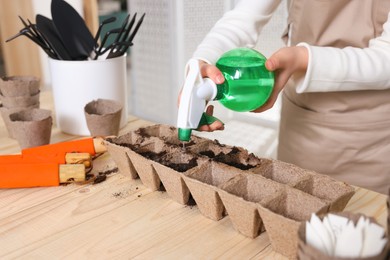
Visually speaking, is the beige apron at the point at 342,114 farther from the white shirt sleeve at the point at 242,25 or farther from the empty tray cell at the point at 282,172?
the empty tray cell at the point at 282,172

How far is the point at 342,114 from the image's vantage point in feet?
2.89

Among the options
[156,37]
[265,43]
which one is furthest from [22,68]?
[265,43]

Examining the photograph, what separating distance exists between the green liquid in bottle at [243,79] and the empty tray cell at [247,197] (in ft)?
0.39

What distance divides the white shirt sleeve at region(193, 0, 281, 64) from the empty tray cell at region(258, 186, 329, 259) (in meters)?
0.41

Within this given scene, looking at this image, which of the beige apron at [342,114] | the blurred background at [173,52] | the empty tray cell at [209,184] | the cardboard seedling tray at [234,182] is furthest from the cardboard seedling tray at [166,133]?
the blurred background at [173,52]

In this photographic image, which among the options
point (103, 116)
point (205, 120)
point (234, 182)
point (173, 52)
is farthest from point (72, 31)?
point (173, 52)

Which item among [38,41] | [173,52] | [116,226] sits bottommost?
[116,226]

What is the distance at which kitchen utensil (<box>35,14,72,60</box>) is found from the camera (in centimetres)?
90

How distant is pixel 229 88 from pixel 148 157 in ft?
0.62

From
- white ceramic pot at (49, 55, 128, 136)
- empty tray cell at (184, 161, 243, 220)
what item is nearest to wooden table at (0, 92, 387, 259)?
empty tray cell at (184, 161, 243, 220)

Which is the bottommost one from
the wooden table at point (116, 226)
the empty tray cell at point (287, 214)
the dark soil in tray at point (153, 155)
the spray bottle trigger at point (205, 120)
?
the wooden table at point (116, 226)

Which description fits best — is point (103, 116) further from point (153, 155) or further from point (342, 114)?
point (342, 114)

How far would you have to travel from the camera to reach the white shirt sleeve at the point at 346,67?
70cm

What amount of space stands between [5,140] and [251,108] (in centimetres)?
60
